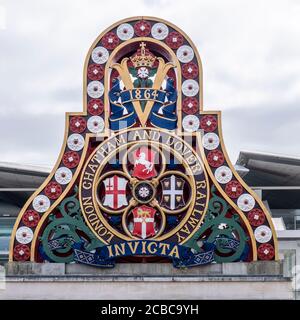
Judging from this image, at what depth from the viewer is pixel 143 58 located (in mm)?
39938

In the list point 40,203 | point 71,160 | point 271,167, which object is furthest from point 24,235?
point 271,167

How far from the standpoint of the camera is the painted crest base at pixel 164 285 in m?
36.8

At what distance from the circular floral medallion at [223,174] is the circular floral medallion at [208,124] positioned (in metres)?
1.77

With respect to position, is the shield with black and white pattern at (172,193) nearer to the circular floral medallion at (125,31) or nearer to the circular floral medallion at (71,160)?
the circular floral medallion at (71,160)

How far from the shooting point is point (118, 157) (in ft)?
128

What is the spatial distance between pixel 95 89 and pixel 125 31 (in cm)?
293

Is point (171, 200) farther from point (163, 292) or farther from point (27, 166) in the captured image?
point (27, 166)

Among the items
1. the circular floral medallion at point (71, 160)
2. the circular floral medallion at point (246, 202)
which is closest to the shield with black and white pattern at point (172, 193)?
the circular floral medallion at point (246, 202)

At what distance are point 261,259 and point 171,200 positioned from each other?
442 cm

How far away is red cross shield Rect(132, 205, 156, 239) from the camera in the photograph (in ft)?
125

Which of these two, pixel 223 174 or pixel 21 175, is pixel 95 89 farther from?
pixel 21 175
